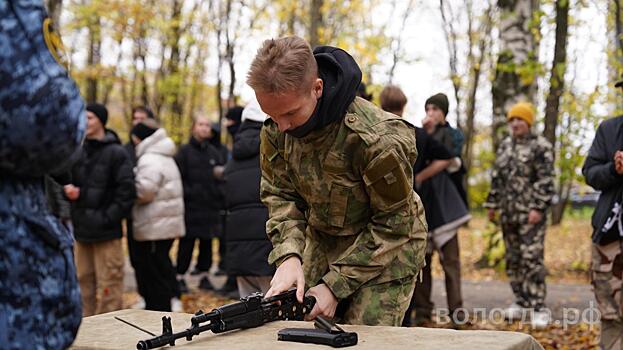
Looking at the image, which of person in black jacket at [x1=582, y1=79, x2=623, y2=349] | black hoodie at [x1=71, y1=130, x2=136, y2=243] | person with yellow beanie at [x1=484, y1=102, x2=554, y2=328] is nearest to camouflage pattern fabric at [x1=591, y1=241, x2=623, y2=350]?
person in black jacket at [x1=582, y1=79, x2=623, y2=349]

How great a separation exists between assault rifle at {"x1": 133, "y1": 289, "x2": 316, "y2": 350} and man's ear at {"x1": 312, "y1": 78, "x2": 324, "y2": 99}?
87 centimetres

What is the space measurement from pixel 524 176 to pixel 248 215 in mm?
3301

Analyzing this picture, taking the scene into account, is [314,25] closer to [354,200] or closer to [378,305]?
[354,200]

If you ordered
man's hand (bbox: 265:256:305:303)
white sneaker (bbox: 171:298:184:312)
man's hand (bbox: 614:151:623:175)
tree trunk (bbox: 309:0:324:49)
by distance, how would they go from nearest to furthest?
man's hand (bbox: 265:256:305:303)
man's hand (bbox: 614:151:623:175)
white sneaker (bbox: 171:298:184:312)
tree trunk (bbox: 309:0:324:49)

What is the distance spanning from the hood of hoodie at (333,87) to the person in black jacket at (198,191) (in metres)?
6.95

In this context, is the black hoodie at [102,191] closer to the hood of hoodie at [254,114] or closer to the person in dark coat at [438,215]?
the hood of hoodie at [254,114]

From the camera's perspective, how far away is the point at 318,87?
3.58 meters

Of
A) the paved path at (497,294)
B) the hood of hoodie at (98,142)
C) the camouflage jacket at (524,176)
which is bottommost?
the paved path at (497,294)

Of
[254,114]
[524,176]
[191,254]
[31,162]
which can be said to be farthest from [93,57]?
[31,162]

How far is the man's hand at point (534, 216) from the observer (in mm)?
8258

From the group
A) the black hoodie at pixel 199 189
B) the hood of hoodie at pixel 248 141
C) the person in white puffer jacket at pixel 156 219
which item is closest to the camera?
the hood of hoodie at pixel 248 141

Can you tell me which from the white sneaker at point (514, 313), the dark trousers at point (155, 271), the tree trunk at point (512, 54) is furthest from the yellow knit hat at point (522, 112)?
the dark trousers at point (155, 271)

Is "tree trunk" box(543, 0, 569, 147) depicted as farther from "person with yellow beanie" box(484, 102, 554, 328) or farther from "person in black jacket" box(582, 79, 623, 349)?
"person in black jacket" box(582, 79, 623, 349)

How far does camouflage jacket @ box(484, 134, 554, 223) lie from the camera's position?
8219 mm
